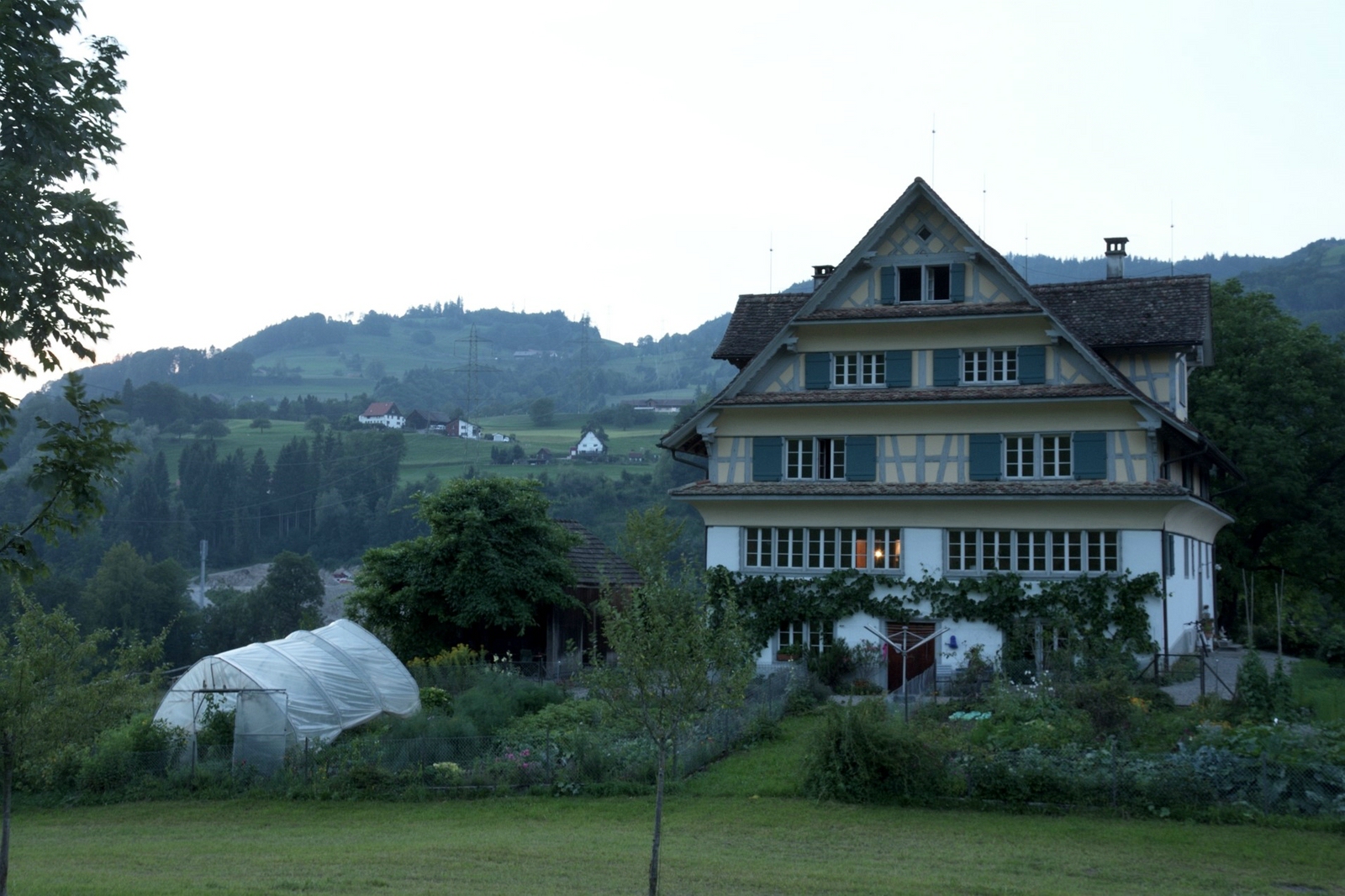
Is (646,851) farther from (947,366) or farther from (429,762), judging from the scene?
(947,366)

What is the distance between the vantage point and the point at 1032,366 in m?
34.9

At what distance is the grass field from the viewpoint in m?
16.2

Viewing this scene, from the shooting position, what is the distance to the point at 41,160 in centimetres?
1301

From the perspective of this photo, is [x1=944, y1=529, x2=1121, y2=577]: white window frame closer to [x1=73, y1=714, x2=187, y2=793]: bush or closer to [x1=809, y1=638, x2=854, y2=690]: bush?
[x1=809, y1=638, x2=854, y2=690]: bush

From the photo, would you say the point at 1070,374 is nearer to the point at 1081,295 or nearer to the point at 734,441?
the point at 1081,295

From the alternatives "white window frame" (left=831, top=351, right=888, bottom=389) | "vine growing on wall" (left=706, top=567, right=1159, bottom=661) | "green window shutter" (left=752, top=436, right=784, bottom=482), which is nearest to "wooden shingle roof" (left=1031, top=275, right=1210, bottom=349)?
"white window frame" (left=831, top=351, right=888, bottom=389)

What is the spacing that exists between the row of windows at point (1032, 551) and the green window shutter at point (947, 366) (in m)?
4.33

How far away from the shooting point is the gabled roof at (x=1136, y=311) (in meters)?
35.8

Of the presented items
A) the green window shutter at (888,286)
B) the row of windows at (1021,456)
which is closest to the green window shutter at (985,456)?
the row of windows at (1021,456)

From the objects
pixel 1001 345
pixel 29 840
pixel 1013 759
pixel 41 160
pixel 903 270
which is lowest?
pixel 29 840

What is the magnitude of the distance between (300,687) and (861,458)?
56.4 feet

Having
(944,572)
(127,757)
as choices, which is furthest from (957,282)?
(127,757)

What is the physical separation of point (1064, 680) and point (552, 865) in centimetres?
1428

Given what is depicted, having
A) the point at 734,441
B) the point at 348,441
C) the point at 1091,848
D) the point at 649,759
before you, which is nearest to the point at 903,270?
the point at 734,441
